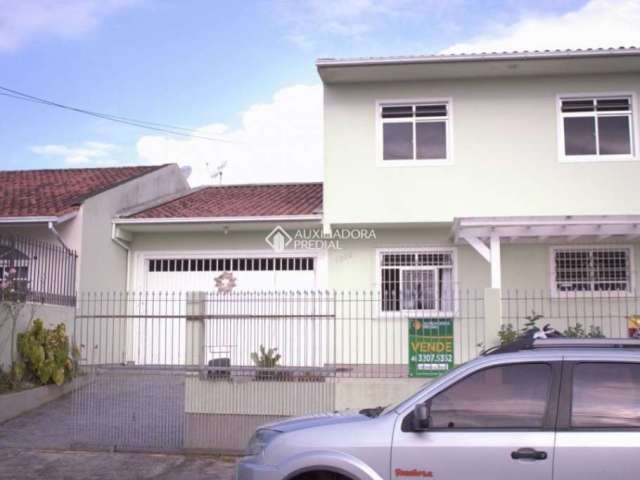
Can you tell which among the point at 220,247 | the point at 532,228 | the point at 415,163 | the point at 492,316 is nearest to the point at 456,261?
the point at 415,163

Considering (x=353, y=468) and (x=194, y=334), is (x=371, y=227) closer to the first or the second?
(x=194, y=334)

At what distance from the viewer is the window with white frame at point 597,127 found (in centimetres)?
1316

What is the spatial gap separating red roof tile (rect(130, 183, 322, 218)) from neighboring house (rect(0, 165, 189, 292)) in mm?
744

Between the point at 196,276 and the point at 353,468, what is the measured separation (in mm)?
10955

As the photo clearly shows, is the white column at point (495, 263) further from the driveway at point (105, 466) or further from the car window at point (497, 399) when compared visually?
the car window at point (497, 399)

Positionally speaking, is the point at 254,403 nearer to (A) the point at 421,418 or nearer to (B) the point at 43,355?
(B) the point at 43,355

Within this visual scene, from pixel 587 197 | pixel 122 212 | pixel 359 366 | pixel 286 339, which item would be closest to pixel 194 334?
pixel 286 339

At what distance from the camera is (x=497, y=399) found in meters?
4.89

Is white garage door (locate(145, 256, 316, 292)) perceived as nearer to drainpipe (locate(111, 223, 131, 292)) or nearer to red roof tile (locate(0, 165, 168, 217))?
drainpipe (locate(111, 223, 131, 292))

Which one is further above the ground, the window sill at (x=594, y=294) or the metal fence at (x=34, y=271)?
the metal fence at (x=34, y=271)

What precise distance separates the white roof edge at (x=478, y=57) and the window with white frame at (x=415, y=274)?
3706 mm

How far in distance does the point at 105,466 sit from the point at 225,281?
22.7ft

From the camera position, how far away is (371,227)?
546 inches

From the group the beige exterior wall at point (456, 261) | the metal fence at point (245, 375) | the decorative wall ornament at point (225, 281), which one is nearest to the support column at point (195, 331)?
the metal fence at point (245, 375)
